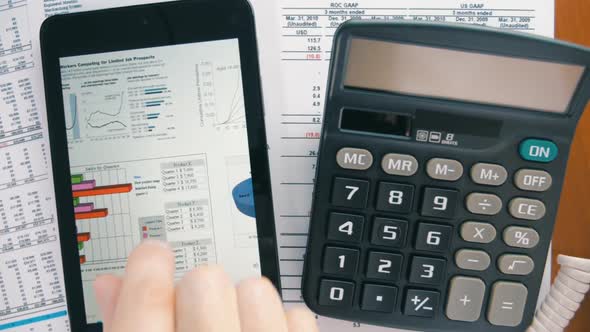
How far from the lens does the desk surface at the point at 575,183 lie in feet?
1.13

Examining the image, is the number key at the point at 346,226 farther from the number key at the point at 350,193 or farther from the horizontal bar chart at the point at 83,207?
the horizontal bar chart at the point at 83,207

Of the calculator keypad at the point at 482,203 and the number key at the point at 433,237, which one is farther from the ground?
the calculator keypad at the point at 482,203

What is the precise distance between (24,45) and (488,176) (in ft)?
1.10

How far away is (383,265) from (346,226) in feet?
0.11

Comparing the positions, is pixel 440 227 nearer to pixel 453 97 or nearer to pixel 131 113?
pixel 453 97

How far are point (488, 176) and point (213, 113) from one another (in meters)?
0.18

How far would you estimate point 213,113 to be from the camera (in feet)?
1.07

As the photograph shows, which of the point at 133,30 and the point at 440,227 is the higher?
the point at 133,30

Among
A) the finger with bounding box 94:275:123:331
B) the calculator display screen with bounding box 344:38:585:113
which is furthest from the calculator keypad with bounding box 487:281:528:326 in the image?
the finger with bounding box 94:275:123:331

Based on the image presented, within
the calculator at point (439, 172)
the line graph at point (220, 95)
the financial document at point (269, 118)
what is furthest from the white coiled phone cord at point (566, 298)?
the line graph at point (220, 95)

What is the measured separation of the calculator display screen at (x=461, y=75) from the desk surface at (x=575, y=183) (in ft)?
0.29

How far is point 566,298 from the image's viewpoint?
311 millimetres

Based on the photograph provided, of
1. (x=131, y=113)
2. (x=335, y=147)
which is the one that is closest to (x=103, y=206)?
(x=131, y=113)

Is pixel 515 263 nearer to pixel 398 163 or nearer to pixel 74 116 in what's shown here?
pixel 398 163
